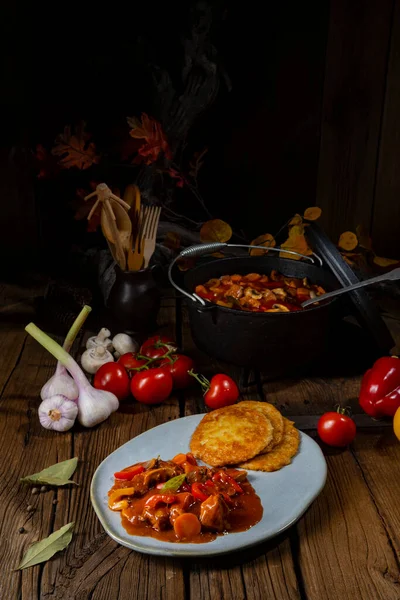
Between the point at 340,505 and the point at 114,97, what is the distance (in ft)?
9.50

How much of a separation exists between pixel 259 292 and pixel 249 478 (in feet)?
3.20

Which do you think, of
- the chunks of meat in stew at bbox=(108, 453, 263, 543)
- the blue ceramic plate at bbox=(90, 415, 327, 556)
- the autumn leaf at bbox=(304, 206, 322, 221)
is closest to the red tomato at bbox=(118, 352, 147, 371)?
the blue ceramic plate at bbox=(90, 415, 327, 556)

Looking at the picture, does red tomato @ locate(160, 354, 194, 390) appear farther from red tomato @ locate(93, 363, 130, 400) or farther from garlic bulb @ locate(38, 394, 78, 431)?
garlic bulb @ locate(38, 394, 78, 431)

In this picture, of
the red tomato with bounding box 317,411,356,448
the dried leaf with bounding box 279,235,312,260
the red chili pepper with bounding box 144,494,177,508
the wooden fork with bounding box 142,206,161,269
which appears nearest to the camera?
the red chili pepper with bounding box 144,494,177,508

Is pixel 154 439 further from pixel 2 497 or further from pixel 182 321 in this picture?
pixel 182 321

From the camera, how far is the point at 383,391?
258 cm

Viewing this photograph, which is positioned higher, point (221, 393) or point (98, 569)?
point (98, 569)

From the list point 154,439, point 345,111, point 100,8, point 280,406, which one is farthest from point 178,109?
point 154,439

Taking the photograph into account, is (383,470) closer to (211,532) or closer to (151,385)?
(211,532)

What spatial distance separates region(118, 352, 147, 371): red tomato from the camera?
2811mm

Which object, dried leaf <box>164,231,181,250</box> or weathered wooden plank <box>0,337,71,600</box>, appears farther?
dried leaf <box>164,231,181,250</box>

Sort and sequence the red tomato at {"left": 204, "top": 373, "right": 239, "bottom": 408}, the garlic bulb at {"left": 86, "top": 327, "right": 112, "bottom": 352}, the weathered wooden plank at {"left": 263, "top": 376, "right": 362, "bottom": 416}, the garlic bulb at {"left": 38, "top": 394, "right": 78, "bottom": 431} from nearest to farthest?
1. the garlic bulb at {"left": 38, "top": 394, "right": 78, "bottom": 431}
2. the red tomato at {"left": 204, "top": 373, "right": 239, "bottom": 408}
3. the weathered wooden plank at {"left": 263, "top": 376, "right": 362, "bottom": 416}
4. the garlic bulb at {"left": 86, "top": 327, "right": 112, "bottom": 352}

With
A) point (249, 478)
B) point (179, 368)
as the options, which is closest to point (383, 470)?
point (249, 478)

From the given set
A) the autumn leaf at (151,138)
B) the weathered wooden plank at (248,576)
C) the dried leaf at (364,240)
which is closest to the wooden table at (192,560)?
the weathered wooden plank at (248,576)
